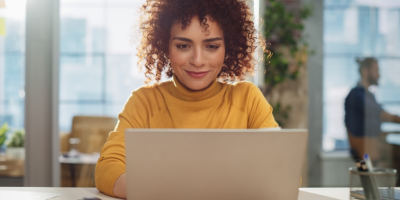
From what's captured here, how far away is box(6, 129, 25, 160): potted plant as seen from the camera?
2795mm

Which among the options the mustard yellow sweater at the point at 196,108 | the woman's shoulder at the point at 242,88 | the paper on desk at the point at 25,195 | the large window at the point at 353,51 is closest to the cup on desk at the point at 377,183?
the mustard yellow sweater at the point at 196,108

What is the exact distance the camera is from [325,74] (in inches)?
136

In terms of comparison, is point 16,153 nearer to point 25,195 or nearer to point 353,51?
point 25,195

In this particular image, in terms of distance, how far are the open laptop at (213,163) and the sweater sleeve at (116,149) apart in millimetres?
355

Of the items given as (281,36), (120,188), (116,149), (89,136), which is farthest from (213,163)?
(281,36)

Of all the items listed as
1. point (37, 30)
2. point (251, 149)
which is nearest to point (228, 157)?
point (251, 149)

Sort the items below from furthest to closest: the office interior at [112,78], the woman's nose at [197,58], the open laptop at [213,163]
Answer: the office interior at [112,78] → the woman's nose at [197,58] → the open laptop at [213,163]

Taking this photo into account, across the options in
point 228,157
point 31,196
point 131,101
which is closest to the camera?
point 228,157

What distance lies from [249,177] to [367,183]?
370 millimetres

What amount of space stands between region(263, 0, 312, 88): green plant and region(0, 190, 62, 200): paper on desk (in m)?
2.47

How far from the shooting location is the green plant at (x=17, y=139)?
9.17 ft

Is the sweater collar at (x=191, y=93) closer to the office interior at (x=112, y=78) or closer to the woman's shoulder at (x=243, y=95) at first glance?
the woman's shoulder at (x=243, y=95)

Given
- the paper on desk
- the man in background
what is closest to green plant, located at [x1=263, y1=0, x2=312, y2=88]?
the man in background

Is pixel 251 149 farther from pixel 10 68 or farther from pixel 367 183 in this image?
pixel 10 68
